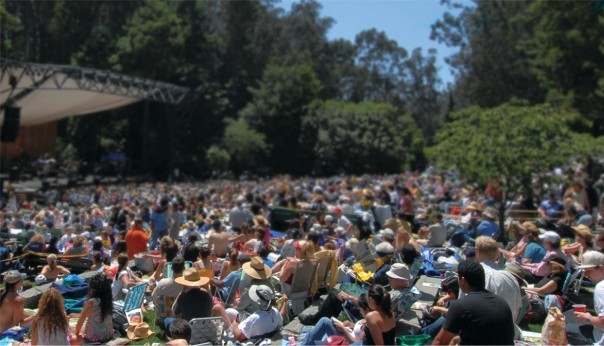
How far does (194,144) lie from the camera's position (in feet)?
150

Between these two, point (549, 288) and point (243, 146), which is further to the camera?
point (243, 146)

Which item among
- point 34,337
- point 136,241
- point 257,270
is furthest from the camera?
point 136,241

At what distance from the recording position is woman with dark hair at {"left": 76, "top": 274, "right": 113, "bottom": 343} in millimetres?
6645

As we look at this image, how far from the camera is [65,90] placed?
2967 centimetres

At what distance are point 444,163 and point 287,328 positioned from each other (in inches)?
427

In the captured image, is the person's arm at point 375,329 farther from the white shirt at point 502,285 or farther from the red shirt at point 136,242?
the red shirt at point 136,242

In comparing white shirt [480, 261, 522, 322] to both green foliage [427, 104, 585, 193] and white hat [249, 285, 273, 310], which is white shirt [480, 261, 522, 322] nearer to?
white hat [249, 285, 273, 310]

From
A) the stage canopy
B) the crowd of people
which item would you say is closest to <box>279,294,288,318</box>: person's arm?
the crowd of people

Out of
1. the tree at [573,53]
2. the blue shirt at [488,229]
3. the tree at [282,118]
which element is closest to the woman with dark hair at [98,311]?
the blue shirt at [488,229]

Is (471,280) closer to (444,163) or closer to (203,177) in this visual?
(444,163)

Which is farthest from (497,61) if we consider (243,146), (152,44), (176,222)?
(176,222)

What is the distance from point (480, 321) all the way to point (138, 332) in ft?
Result: 14.0

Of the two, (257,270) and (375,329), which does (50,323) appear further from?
(375,329)

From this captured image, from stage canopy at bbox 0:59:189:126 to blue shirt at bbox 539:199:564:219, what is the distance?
747 inches
